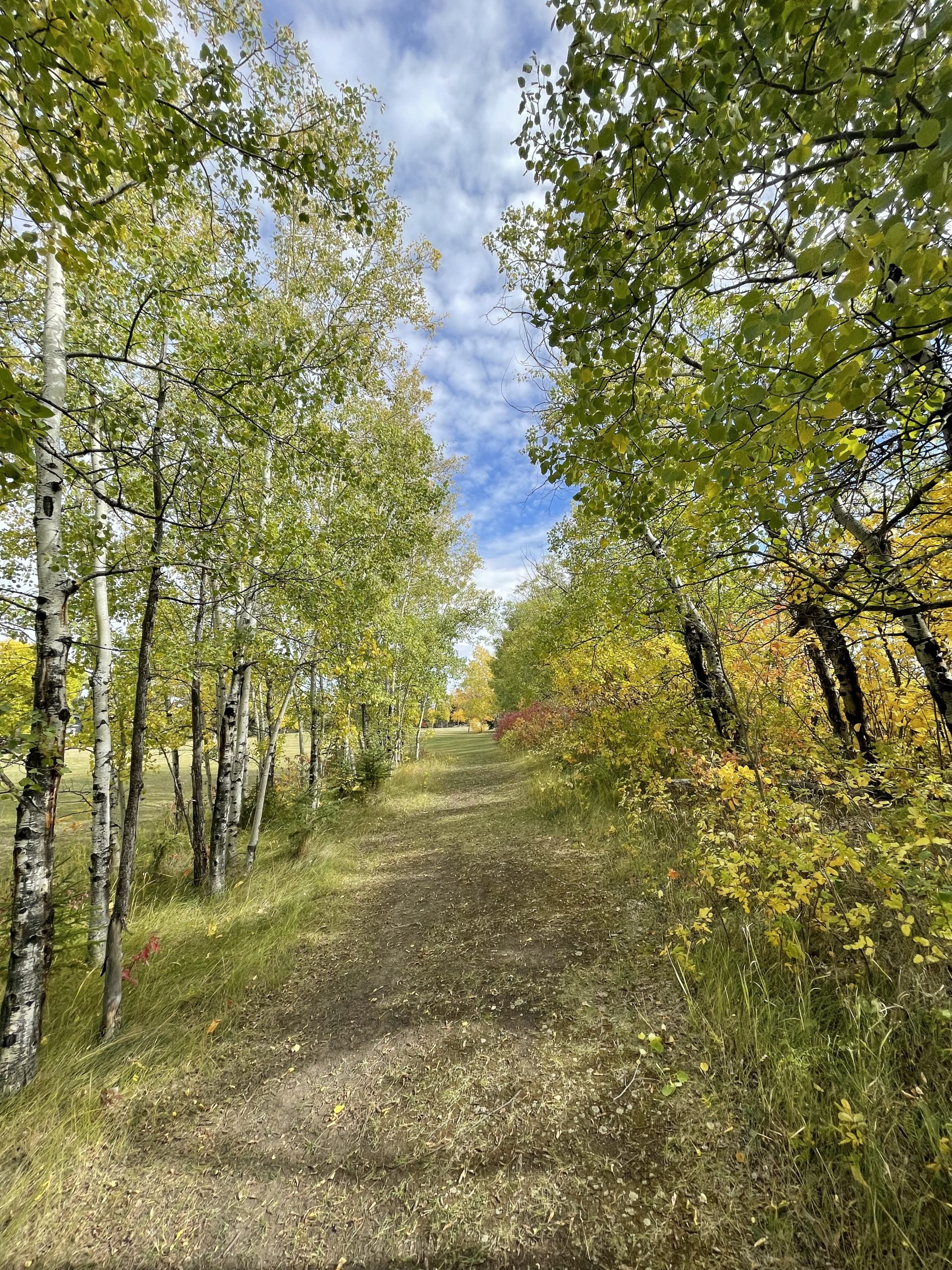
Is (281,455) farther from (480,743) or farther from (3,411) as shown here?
(480,743)

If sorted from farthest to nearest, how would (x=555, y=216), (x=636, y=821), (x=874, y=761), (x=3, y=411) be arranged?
(x=636, y=821), (x=874, y=761), (x=555, y=216), (x=3, y=411)

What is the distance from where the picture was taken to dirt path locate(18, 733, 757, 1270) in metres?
2.15

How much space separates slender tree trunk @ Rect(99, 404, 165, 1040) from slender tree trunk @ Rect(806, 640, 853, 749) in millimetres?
6727

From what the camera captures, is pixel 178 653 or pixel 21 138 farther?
pixel 178 653

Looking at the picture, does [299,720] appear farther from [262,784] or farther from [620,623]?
[620,623]

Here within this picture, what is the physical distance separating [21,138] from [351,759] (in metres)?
11.7

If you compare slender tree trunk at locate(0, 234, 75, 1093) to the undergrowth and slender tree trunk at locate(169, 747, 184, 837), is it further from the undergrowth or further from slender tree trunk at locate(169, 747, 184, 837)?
slender tree trunk at locate(169, 747, 184, 837)

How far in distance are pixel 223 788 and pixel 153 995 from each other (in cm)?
279

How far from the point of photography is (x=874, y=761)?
485 cm

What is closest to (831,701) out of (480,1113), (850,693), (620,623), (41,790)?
(850,693)

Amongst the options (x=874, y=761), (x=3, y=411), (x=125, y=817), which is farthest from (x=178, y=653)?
(x=874, y=761)

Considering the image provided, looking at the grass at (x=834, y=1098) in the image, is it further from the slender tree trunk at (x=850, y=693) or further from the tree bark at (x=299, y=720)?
the tree bark at (x=299, y=720)

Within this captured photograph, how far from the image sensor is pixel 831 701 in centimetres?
568

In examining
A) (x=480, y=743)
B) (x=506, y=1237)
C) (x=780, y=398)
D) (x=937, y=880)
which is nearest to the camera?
(x=780, y=398)
